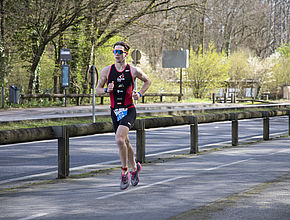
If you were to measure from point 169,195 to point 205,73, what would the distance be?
133ft

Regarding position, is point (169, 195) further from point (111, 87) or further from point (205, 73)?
point (205, 73)

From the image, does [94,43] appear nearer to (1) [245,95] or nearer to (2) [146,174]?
(2) [146,174]

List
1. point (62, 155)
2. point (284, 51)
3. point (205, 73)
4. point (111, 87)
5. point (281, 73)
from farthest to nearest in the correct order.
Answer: point (284, 51) → point (281, 73) → point (205, 73) → point (62, 155) → point (111, 87)

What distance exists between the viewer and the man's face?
23.8 feet

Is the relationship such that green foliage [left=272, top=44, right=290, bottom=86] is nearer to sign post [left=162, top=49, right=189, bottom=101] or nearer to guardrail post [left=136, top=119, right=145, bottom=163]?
sign post [left=162, top=49, right=189, bottom=101]

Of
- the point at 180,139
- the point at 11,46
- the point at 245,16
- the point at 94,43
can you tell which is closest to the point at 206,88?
the point at 94,43

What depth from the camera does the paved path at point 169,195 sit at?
19.2 ft

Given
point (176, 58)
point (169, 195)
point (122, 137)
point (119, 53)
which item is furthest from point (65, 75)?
point (169, 195)

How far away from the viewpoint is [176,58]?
4300 cm

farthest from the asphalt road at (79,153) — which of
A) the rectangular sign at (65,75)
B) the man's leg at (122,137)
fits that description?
the rectangular sign at (65,75)

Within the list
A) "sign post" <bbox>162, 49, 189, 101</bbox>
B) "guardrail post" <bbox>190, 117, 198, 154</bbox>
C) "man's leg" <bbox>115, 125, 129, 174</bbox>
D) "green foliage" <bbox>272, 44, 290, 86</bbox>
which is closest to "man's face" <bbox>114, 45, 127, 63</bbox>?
"man's leg" <bbox>115, 125, 129, 174</bbox>

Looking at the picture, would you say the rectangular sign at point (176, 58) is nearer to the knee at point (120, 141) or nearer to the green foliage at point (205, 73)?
the green foliage at point (205, 73)

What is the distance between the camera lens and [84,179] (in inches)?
320

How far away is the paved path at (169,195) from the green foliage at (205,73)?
3730 cm
